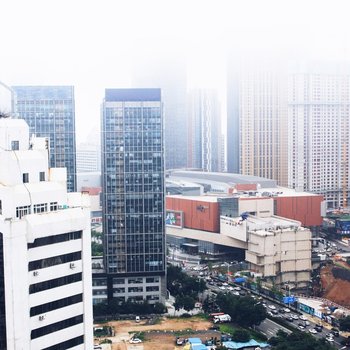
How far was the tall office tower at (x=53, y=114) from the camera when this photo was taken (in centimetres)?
1925

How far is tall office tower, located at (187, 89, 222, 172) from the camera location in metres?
51.0

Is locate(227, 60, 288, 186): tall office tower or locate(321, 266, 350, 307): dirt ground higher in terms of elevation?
locate(227, 60, 288, 186): tall office tower

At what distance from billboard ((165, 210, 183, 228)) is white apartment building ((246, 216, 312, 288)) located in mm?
5217

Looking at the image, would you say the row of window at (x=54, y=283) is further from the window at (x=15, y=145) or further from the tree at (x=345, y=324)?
the tree at (x=345, y=324)

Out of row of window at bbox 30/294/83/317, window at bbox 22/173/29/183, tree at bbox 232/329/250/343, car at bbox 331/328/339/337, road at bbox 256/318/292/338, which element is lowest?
road at bbox 256/318/292/338

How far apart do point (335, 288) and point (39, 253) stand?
15331 mm

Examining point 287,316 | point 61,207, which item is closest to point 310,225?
point 287,316

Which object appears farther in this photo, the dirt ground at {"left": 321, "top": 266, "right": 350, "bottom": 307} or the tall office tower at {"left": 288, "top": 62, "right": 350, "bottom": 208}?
the tall office tower at {"left": 288, "top": 62, "right": 350, "bottom": 208}

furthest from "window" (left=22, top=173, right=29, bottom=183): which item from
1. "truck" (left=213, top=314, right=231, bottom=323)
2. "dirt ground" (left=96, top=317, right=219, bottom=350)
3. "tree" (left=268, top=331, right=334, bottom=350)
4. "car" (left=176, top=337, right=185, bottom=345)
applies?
"truck" (left=213, top=314, right=231, bottom=323)

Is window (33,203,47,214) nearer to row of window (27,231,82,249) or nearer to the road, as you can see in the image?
row of window (27,231,82,249)

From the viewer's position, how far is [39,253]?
22.6 ft

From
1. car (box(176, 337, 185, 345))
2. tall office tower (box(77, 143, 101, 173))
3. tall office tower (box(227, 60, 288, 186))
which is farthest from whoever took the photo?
tall office tower (box(77, 143, 101, 173))

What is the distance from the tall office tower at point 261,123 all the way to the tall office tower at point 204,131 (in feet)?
31.1

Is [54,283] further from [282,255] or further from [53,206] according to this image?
[282,255]
